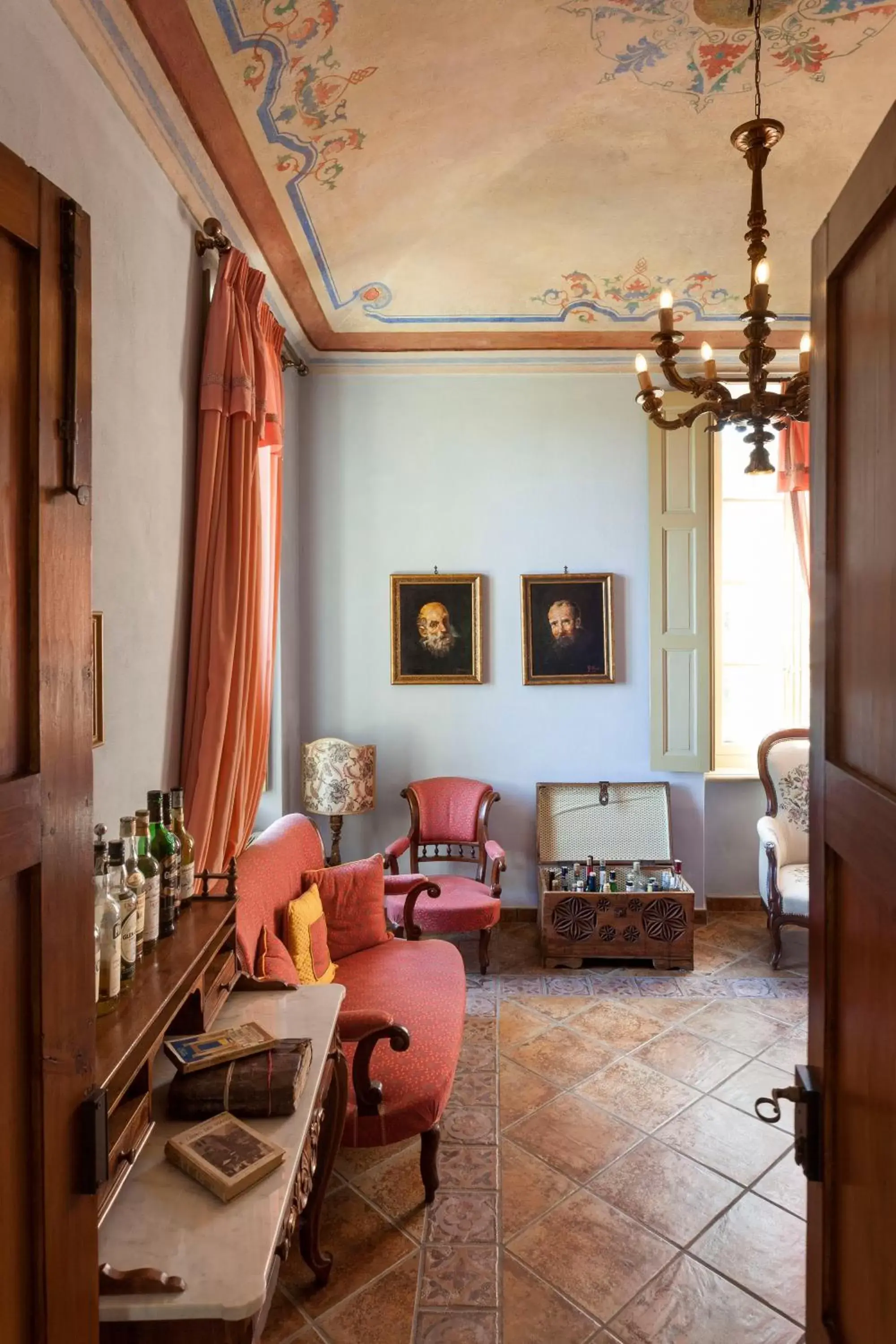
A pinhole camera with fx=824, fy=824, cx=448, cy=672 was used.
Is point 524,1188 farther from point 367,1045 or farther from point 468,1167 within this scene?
point 367,1045

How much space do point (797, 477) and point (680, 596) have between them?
113 centimetres

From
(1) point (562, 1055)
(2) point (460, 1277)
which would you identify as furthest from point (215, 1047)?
(1) point (562, 1055)

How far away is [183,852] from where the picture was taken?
2.48m

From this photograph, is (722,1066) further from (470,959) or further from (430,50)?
(430,50)

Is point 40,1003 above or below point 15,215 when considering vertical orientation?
below

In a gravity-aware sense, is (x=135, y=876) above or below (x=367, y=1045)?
above

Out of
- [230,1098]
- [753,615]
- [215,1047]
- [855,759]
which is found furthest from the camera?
[753,615]

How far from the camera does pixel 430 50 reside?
274 cm

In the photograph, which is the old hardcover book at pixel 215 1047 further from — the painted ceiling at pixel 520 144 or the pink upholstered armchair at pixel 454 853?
the painted ceiling at pixel 520 144

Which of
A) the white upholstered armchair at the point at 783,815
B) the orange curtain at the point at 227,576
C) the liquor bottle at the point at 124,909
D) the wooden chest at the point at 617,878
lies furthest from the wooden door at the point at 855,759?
the white upholstered armchair at the point at 783,815

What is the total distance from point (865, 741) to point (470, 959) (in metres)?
4.17

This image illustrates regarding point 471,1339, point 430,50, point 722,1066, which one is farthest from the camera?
point 722,1066

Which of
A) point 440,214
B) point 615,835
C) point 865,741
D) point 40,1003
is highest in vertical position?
point 440,214

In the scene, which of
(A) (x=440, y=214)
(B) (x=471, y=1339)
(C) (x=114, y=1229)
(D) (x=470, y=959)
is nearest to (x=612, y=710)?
(D) (x=470, y=959)
